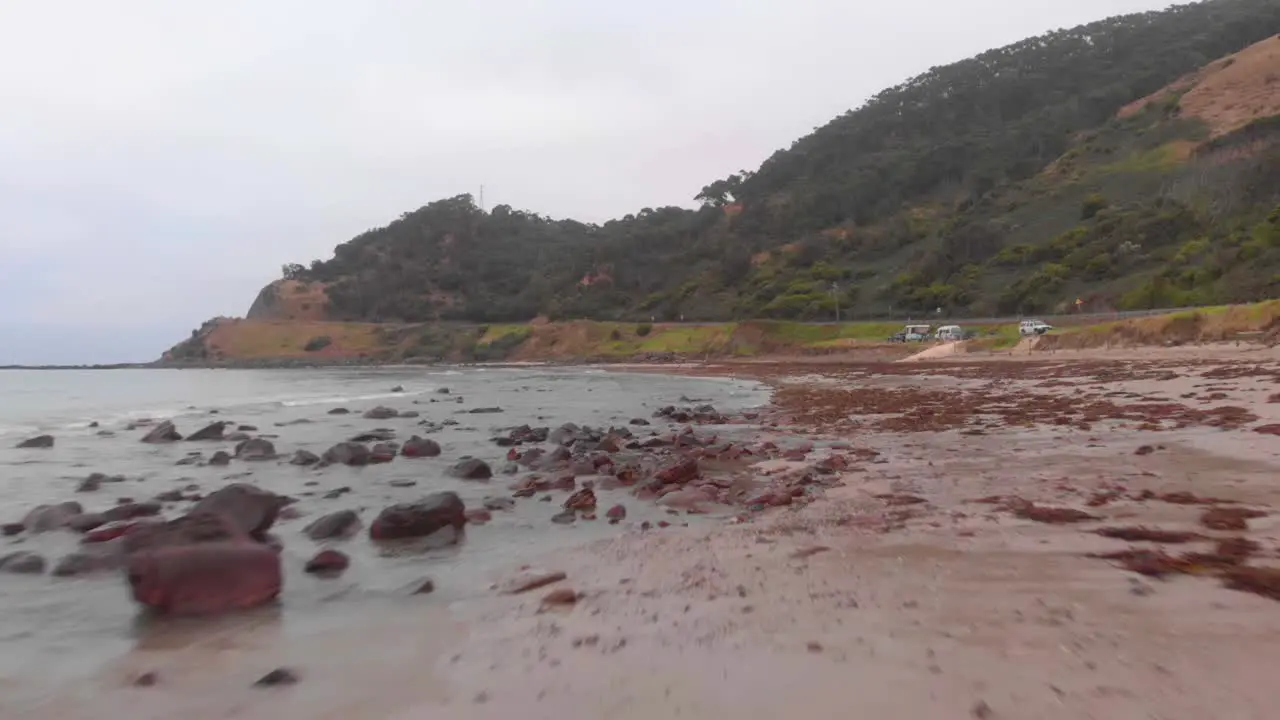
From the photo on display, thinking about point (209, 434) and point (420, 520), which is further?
point (209, 434)

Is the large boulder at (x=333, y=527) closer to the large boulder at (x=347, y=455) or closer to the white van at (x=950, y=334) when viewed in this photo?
the large boulder at (x=347, y=455)

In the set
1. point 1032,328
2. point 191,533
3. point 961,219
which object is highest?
point 961,219

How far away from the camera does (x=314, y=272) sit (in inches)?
5974

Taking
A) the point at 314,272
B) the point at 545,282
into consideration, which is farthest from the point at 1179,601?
the point at 314,272

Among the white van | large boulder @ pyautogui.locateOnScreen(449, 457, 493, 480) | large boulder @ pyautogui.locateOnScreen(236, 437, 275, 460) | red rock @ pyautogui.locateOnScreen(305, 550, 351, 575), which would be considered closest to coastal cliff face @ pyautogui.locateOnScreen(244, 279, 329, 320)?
the white van

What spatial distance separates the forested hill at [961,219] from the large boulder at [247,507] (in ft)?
182

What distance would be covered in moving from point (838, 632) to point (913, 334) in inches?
2285

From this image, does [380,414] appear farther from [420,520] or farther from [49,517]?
[420,520]

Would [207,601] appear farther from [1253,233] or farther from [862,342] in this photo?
[1253,233]

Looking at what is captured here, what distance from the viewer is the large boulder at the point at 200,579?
5.32 metres

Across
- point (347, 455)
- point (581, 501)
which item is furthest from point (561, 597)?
point (347, 455)

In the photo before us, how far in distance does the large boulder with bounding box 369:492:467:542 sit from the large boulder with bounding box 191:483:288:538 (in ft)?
3.44

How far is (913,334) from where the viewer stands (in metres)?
58.4

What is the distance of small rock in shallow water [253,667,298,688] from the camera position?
13.5ft
